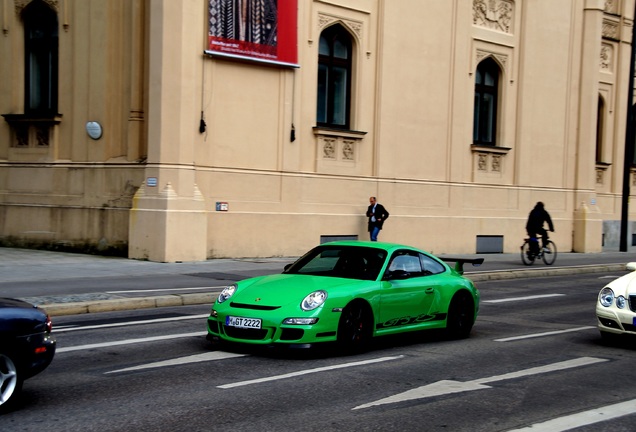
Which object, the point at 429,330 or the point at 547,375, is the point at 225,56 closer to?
the point at 429,330

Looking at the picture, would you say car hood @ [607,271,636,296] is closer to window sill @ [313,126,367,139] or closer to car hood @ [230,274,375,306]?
car hood @ [230,274,375,306]

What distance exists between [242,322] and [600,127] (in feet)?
102

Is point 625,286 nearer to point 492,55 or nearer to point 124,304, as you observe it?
point 124,304

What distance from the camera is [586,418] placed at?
7434 millimetres

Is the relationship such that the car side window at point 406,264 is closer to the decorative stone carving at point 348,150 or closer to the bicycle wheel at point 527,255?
the decorative stone carving at point 348,150

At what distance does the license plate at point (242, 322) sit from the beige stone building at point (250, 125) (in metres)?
11.7

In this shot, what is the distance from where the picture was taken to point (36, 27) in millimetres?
24938

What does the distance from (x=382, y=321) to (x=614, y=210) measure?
29.5 metres

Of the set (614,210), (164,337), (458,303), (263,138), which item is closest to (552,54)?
(614,210)

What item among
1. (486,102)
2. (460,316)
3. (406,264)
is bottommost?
(460,316)

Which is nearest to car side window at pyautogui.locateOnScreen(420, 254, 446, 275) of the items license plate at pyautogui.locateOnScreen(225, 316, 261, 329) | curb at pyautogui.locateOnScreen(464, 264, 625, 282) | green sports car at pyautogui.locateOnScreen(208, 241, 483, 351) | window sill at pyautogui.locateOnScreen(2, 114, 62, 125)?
green sports car at pyautogui.locateOnScreen(208, 241, 483, 351)

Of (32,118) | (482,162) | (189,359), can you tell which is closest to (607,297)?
(189,359)

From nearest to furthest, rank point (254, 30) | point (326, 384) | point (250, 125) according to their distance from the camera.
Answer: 1. point (326, 384)
2. point (254, 30)
3. point (250, 125)

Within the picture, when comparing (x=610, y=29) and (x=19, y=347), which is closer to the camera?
(x=19, y=347)
